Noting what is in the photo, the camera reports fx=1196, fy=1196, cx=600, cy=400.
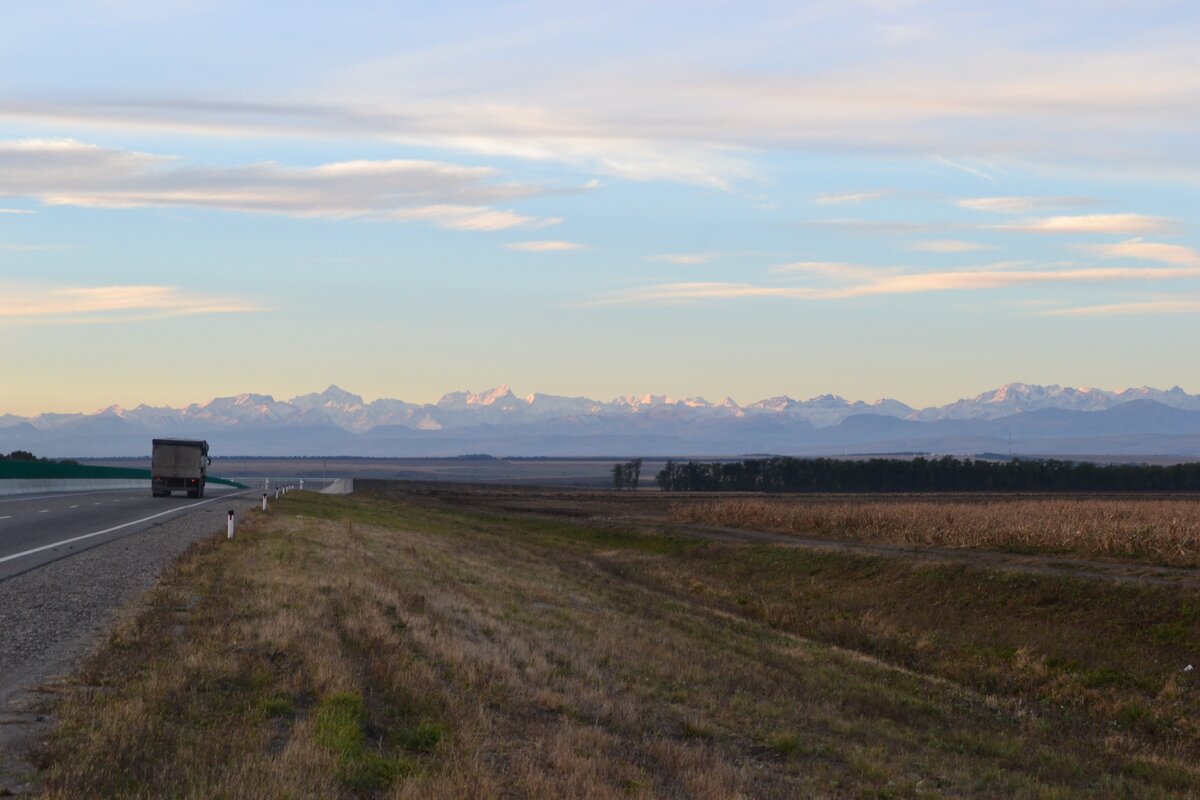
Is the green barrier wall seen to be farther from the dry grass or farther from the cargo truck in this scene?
the dry grass

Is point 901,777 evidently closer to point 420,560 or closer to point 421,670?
point 421,670

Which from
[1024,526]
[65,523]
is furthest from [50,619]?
[1024,526]

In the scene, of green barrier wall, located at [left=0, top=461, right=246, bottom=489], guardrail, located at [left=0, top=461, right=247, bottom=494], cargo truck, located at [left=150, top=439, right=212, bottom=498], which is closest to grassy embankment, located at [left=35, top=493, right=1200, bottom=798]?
guardrail, located at [left=0, top=461, right=247, bottom=494]

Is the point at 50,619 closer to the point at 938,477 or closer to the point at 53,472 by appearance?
the point at 53,472

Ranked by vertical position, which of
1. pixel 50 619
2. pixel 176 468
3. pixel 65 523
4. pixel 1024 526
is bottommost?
pixel 1024 526

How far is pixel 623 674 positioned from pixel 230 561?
10.8 meters

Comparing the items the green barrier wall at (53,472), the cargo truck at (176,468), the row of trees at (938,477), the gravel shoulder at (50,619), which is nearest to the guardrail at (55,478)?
the green barrier wall at (53,472)

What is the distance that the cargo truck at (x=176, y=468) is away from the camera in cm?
6512

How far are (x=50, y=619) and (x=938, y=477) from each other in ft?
551

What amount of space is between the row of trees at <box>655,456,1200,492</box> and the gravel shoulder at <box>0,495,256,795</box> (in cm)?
14268

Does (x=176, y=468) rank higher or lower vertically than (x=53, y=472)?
higher

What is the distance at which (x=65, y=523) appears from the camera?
35969 mm

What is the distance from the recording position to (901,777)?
13.6 meters

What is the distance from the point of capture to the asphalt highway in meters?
25.1
